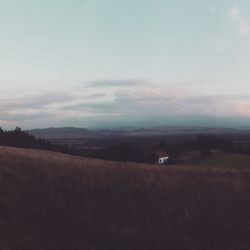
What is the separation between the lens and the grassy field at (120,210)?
8430mm

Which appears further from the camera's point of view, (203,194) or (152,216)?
(203,194)

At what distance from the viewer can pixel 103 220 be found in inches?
373

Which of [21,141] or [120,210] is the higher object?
[21,141]

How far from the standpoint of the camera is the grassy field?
8.43 metres

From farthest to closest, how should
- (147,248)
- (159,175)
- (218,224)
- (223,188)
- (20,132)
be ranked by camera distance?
(20,132), (159,175), (223,188), (218,224), (147,248)

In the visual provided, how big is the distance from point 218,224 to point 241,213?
1023 mm

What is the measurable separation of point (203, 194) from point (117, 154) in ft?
178

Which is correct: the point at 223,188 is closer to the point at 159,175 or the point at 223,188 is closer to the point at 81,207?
the point at 159,175

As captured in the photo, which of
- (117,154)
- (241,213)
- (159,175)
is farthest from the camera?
(117,154)

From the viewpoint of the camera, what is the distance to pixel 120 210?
10.2m

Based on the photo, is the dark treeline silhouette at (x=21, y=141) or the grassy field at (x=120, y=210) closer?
the grassy field at (x=120, y=210)

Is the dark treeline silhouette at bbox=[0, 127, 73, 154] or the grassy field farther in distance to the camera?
the dark treeline silhouette at bbox=[0, 127, 73, 154]

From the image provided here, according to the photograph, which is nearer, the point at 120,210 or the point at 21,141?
the point at 120,210

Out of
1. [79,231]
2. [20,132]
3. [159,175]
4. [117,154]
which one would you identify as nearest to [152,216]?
[79,231]
